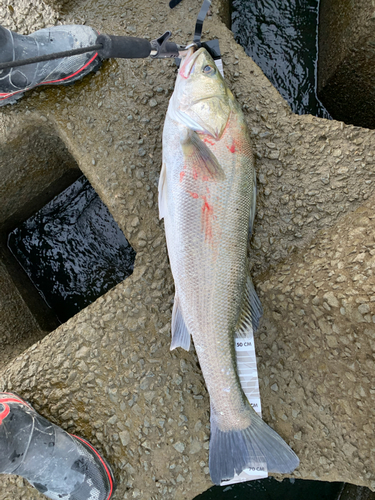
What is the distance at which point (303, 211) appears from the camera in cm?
228

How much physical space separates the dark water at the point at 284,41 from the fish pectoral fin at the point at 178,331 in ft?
7.18

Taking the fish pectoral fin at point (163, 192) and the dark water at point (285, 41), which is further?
the dark water at point (285, 41)

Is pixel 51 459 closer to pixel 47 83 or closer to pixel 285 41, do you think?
pixel 47 83

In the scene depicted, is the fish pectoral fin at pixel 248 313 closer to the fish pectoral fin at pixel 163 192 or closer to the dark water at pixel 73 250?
the fish pectoral fin at pixel 163 192

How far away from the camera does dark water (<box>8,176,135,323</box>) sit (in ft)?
9.93

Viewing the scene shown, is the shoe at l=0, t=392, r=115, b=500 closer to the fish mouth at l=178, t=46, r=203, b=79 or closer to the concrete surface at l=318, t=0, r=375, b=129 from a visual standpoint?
the fish mouth at l=178, t=46, r=203, b=79

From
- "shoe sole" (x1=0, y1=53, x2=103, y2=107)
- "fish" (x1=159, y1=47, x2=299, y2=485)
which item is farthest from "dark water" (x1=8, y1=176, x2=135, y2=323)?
"fish" (x1=159, y1=47, x2=299, y2=485)

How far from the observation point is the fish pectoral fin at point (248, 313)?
192cm

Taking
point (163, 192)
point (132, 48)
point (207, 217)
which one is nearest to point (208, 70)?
point (132, 48)

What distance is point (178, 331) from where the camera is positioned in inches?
77.9

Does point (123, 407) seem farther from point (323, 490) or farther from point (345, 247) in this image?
point (323, 490)

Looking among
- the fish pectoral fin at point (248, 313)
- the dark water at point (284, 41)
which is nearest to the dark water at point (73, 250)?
the fish pectoral fin at point (248, 313)

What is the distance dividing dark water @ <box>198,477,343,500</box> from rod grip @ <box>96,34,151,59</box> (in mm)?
3277

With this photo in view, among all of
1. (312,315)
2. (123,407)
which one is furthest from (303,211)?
(123,407)
